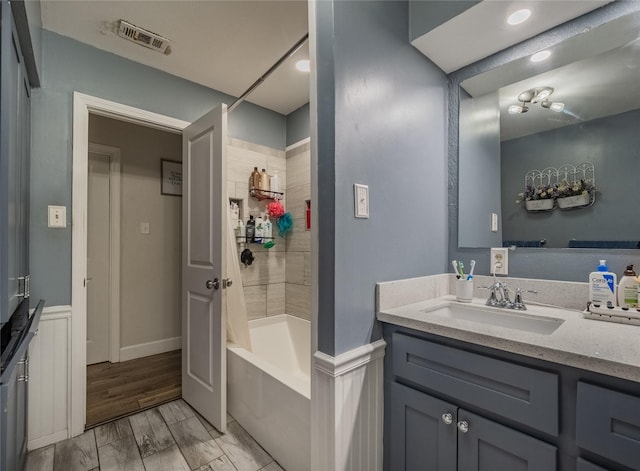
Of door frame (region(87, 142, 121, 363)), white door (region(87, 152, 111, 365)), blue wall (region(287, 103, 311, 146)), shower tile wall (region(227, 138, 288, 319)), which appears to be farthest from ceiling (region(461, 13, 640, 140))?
white door (region(87, 152, 111, 365))

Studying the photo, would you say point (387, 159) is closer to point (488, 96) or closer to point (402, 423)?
point (488, 96)

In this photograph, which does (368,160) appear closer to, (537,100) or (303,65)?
(537,100)

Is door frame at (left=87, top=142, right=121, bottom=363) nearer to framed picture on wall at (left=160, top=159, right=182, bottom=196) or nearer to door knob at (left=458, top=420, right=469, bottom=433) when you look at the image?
framed picture on wall at (left=160, top=159, right=182, bottom=196)

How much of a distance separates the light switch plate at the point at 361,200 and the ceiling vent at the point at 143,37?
5.40ft

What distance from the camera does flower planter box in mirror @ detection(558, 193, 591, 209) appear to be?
1.36 meters

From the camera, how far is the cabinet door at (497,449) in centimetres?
87


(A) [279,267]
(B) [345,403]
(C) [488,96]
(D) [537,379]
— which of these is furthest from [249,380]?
(C) [488,96]

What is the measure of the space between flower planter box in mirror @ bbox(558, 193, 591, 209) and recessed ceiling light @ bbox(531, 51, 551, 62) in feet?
2.18

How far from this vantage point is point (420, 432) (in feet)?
3.76

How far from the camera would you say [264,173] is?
2.70 meters

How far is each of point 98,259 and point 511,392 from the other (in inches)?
131

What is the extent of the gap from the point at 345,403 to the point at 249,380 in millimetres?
863

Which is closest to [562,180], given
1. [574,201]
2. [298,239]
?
[574,201]

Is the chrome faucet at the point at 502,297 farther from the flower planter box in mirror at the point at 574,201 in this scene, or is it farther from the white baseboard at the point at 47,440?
the white baseboard at the point at 47,440
